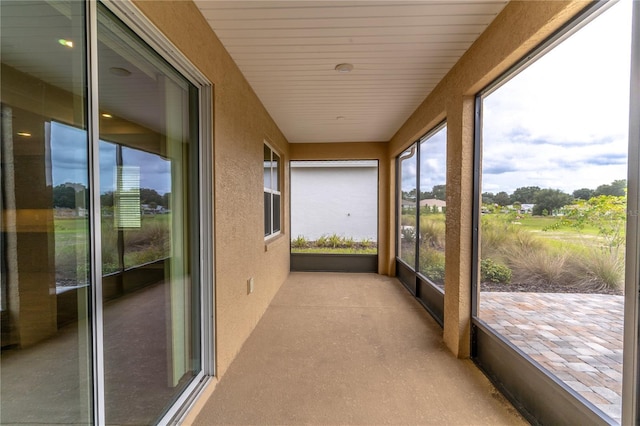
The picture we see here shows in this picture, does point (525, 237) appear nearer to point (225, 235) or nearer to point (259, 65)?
point (225, 235)

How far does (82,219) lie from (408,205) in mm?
4307

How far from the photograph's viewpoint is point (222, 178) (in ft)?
7.09

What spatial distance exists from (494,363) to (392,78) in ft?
8.55

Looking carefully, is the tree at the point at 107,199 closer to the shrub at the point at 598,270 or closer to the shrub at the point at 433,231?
the shrub at the point at 598,270

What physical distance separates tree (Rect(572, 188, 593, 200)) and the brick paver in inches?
19.3

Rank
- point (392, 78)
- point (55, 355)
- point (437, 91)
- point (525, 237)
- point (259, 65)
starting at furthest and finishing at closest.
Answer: point (437, 91)
point (392, 78)
point (259, 65)
point (525, 237)
point (55, 355)

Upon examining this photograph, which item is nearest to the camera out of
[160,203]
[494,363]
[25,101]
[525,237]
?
→ [25,101]

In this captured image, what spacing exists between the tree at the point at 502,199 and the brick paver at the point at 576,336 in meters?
0.66

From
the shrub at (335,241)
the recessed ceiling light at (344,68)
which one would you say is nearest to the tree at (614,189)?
the recessed ceiling light at (344,68)

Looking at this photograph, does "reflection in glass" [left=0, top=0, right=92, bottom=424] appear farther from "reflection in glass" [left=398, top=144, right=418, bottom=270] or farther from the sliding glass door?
"reflection in glass" [left=398, top=144, right=418, bottom=270]

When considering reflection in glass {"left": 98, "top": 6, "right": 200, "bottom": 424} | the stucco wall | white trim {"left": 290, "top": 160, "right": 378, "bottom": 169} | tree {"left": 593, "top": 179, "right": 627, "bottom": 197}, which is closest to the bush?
tree {"left": 593, "top": 179, "right": 627, "bottom": 197}

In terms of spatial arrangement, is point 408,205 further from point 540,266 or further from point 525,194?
point 540,266

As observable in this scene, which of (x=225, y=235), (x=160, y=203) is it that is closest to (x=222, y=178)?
(x=225, y=235)

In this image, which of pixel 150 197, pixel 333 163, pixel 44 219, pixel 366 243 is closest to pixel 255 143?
pixel 150 197
